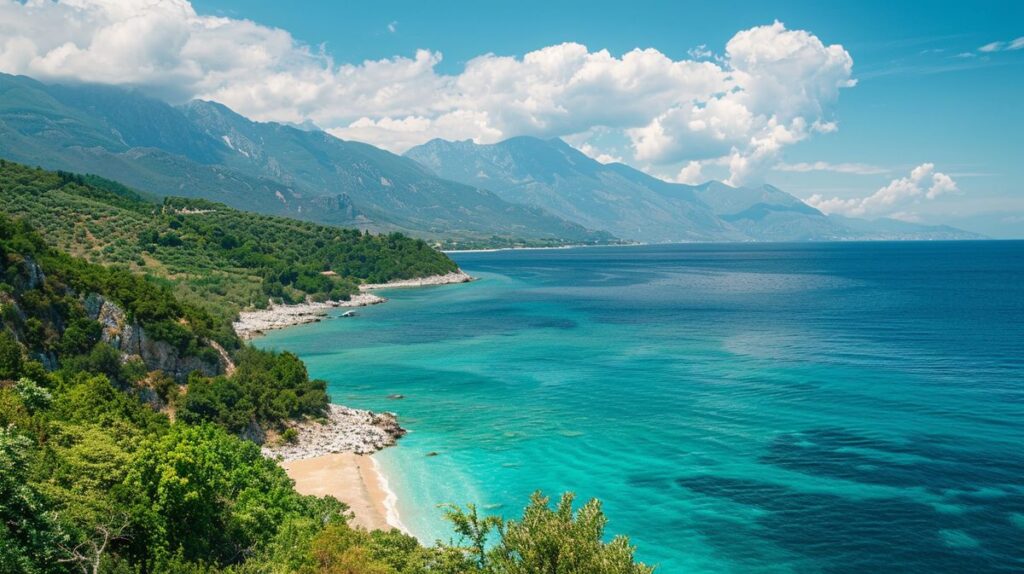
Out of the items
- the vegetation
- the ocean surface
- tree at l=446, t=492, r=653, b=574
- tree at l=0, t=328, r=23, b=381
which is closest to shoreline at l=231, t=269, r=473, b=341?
the ocean surface

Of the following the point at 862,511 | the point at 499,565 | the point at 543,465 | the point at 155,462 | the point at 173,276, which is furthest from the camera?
the point at 173,276

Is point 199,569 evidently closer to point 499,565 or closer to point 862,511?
point 499,565

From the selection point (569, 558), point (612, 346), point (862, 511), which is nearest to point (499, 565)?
point (569, 558)

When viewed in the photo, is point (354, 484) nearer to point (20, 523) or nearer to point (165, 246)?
point (20, 523)

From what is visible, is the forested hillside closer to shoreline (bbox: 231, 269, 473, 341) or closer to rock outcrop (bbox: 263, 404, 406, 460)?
rock outcrop (bbox: 263, 404, 406, 460)

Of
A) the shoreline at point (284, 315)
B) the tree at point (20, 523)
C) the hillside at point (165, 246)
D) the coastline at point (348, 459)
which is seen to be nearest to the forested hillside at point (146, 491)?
the tree at point (20, 523)

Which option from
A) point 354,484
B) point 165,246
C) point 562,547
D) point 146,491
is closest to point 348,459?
point 354,484
